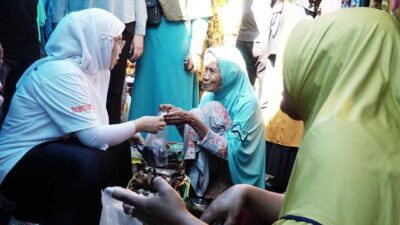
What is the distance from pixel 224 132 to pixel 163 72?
66 cm

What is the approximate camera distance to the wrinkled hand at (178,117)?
306 centimetres

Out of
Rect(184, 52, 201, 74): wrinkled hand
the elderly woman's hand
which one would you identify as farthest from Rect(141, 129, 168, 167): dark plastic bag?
the elderly woman's hand

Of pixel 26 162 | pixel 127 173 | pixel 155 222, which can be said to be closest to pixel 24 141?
pixel 26 162

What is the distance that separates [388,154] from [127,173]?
222 cm

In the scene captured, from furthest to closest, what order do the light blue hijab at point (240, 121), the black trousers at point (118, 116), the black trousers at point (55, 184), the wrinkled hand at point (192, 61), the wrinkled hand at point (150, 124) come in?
1. the wrinkled hand at point (192, 61)
2. the light blue hijab at point (240, 121)
3. the black trousers at point (118, 116)
4. the wrinkled hand at point (150, 124)
5. the black trousers at point (55, 184)

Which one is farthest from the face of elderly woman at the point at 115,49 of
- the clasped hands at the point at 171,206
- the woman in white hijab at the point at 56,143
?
the clasped hands at the point at 171,206

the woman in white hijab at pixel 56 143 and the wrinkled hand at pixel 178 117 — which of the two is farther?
the wrinkled hand at pixel 178 117

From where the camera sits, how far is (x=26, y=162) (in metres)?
2.47

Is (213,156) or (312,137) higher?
(312,137)

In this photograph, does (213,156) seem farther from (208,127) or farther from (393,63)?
(393,63)

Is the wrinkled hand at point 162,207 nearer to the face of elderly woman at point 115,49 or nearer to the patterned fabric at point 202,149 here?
the face of elderly woman at point 115,49

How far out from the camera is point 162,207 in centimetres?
136

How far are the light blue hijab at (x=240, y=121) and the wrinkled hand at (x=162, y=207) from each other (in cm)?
175

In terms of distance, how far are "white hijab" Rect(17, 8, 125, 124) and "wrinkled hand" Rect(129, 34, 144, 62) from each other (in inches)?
18.7
